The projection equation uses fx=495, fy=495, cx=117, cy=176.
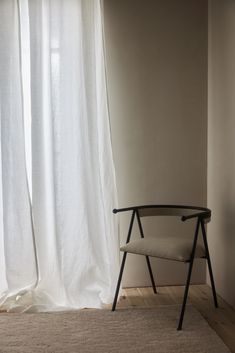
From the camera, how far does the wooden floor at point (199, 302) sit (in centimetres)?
Result: 285

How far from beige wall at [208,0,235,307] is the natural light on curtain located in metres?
0.75

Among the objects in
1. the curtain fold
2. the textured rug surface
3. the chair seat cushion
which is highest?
the curtain fold

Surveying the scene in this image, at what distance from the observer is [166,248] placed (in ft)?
9.62

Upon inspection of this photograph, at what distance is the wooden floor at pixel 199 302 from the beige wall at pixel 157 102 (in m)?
0.16

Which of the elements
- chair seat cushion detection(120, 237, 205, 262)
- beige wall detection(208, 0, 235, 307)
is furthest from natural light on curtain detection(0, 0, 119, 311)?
beige wall detection(208, 0, 235, 307)

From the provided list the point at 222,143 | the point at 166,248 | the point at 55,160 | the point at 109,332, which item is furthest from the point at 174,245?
the point at 55,160

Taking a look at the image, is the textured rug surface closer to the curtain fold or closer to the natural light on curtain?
the natural light on curtain

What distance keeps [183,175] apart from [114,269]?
0.89 m

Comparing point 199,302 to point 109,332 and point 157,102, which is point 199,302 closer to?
point 109,332

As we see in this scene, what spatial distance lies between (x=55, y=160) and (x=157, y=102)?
915 millimetres

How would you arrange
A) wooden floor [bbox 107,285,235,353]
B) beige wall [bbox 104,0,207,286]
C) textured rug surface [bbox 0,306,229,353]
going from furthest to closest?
beige wall [bbox 104,0,207,286], wooden floor [bbox 107,285,235,353], textured rug surface [bbox 0,306,229,353]

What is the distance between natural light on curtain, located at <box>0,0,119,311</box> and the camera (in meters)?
3.33

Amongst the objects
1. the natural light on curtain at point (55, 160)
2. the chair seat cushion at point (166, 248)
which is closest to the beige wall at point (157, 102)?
the natural light on curtain at point (55, 160)

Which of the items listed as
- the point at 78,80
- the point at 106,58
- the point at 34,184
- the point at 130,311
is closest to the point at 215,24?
the point at 106,58
